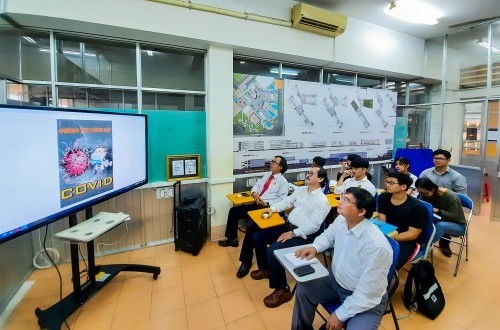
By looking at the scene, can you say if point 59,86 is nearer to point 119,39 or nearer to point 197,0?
point 119,39

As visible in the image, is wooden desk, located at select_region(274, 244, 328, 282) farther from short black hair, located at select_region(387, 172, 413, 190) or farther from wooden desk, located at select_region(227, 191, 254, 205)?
wooden desk, located at select_region(227, 191, 254, 205)

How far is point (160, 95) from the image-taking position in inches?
133

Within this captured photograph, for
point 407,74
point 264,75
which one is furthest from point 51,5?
point 407,74

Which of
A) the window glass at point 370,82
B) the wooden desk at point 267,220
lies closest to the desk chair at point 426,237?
the wooden desk at point 267,220

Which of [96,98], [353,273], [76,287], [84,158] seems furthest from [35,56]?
[353,273]

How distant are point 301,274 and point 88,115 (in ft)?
7.48

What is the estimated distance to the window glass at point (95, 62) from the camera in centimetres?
293

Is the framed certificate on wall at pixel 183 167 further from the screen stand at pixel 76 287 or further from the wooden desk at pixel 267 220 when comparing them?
the wooden desk at pixel 267 220

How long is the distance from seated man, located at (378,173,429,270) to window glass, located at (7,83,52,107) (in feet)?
13.3

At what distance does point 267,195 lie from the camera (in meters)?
3.47

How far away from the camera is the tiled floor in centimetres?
208

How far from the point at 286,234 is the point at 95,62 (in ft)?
10.7

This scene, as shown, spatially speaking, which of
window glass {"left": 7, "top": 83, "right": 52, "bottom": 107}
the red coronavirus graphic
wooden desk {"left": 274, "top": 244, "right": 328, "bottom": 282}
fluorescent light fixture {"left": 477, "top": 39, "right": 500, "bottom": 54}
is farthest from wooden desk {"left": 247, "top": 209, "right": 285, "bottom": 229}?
fluorescent light fixture {"left": 477, "top": 39, "right": 500, "bottom": 54}

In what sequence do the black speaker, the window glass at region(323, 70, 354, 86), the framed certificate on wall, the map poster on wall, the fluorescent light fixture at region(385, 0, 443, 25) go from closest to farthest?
the black speaker
the framed certificate on wall
the fluorescent light fixture at region(385, 0, 443, 25)
the map poster on wall
the window glass at region(323, 70, 354, 86)
